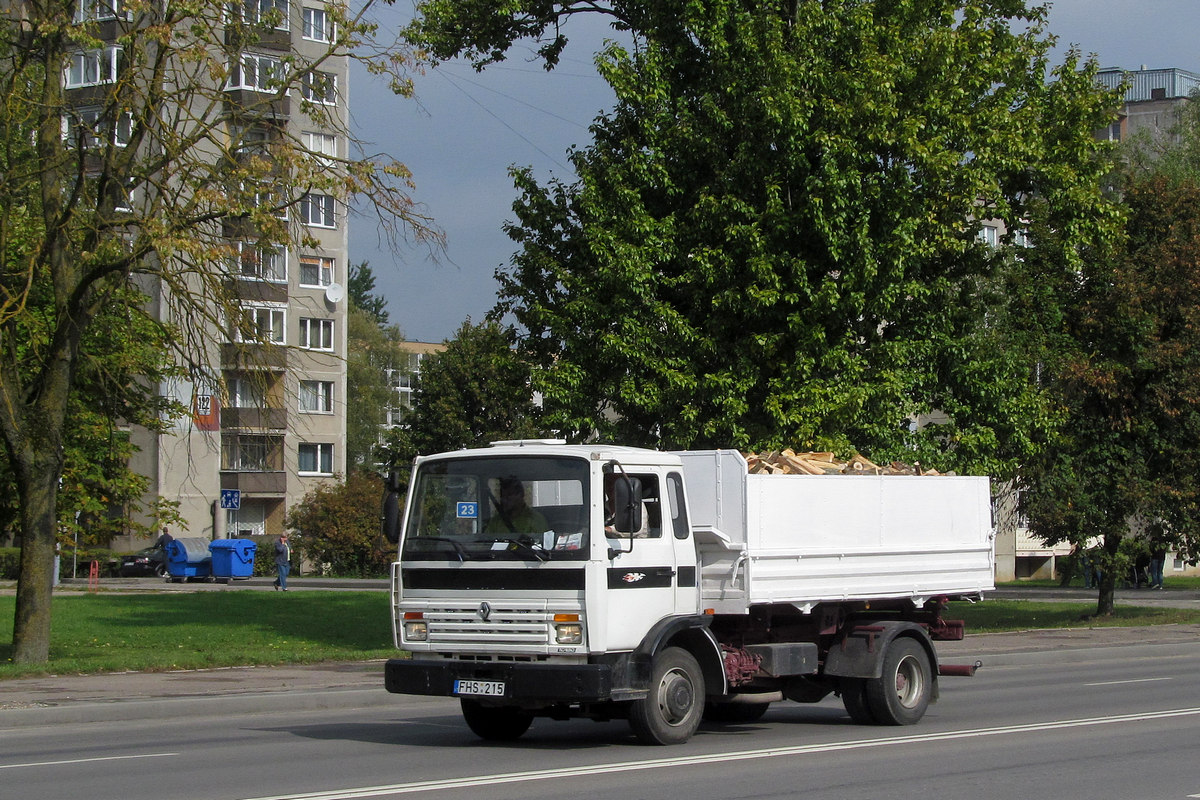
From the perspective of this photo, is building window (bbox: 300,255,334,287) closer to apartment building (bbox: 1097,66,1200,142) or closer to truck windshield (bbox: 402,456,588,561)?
apartment building (bbox: 1097,66,1200,142)

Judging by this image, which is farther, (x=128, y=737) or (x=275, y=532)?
(x=275, y=532)

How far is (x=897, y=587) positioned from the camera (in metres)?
13.4

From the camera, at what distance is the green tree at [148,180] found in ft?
57.9

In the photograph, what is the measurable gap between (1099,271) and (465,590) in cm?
2281

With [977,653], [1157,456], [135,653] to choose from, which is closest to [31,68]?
[135,653]

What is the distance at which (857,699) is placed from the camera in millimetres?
13211

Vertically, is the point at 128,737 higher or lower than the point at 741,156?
lower

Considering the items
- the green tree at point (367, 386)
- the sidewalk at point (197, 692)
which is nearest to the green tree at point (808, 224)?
the sidewalk at point (197, 692)

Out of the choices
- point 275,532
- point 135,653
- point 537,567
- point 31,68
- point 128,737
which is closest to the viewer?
point 537,567

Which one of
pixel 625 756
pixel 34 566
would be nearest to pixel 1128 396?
pixel 34 566

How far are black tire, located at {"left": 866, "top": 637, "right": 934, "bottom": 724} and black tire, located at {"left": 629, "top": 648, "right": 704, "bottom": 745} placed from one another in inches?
86.4

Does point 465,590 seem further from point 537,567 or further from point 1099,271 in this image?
point 1099,271

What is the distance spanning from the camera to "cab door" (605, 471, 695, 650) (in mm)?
11094

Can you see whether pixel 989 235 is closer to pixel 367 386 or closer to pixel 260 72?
pixel 367 386
